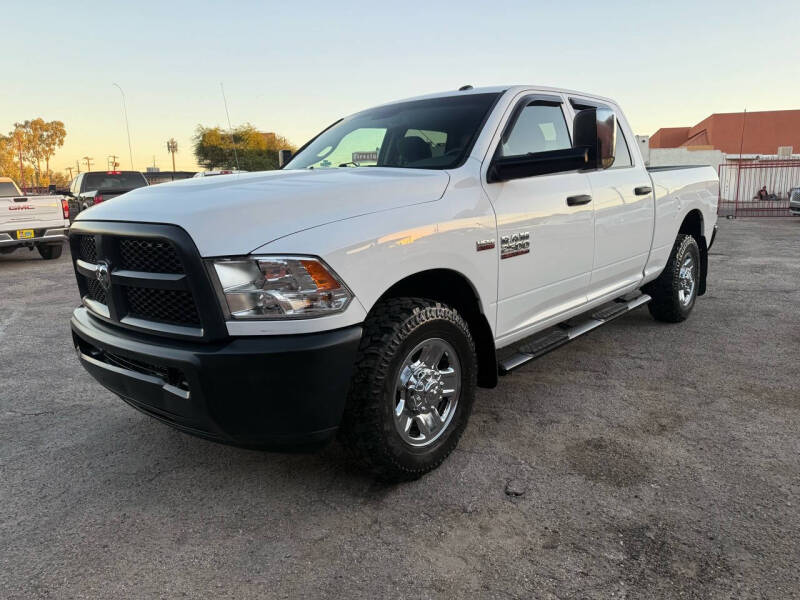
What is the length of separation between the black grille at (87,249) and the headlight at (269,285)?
92cm

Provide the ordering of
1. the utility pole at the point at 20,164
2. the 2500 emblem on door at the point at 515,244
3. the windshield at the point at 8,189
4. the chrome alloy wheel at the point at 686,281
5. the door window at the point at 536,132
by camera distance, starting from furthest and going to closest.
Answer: the utility pole at the point at 20,164
the windshield at the point at 8,189
the chrome alloy wheel at the point at 686,281
the door window at the point at 536,132
the 2500 emblem on door at the point at 515,244

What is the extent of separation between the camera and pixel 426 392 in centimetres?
283

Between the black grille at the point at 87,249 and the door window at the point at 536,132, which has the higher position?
the door window at the point at 536,132

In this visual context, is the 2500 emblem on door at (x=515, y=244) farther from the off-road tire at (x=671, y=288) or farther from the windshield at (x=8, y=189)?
the windshield at (x=8, y=189)

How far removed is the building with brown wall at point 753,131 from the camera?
161ft

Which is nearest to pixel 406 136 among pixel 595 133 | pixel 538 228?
pixel 538 228

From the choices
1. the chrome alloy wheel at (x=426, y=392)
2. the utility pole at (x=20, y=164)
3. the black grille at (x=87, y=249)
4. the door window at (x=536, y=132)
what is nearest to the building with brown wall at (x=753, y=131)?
the door window at (x=536, y=132)

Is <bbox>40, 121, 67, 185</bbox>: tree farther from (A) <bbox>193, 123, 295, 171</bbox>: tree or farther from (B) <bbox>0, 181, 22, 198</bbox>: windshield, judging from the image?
(B) <bbox>0, 181, 22, 198</bbox>: windshield

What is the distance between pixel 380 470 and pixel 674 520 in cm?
122

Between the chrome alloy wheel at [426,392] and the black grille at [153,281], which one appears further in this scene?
the chrome alloy wheel at [426,392]

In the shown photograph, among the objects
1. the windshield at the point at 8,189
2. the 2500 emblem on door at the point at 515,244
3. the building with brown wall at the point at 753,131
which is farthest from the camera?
the building with brown wall at the point at 753,131

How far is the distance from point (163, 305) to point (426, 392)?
3.95 feet

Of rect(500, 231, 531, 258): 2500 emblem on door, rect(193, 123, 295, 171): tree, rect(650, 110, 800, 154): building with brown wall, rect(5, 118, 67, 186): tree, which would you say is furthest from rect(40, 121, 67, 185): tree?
rect(500, 231, 531, 258): 2500 emblem on door

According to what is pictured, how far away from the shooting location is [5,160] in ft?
310
